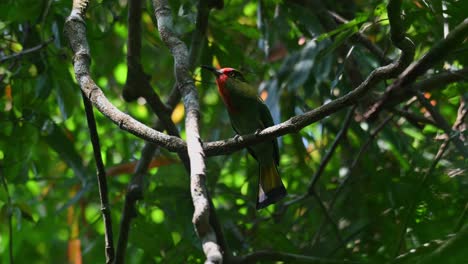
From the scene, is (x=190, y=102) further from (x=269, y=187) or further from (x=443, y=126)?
(x=443, y=126)

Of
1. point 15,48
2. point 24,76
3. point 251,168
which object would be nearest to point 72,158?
point 24,76

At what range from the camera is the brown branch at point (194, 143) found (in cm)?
186

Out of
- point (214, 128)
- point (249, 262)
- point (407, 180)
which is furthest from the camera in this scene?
point (214, 128)

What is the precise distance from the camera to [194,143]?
2.35 meters

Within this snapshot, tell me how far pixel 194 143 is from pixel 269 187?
1950 millimetres

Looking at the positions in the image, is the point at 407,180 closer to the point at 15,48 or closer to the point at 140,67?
the point at 140,67

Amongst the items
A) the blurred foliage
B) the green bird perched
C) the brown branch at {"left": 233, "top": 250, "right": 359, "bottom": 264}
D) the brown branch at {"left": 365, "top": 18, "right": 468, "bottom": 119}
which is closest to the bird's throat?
the green bird perched

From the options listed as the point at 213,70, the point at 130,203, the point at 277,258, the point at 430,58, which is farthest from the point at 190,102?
the point at 213,70

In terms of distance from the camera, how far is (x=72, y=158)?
4.41 meters

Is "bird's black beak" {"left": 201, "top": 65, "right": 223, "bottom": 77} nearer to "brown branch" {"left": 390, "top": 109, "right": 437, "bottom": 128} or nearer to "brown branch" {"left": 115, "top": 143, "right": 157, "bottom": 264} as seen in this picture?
"brown branch" {"left": 115, "top": 143, "right": 157, "bottom": 264}

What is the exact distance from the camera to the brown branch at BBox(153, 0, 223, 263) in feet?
6.10

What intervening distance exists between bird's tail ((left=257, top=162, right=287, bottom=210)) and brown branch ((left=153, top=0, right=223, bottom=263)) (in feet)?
4.16

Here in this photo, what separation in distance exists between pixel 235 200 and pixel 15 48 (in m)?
1.82

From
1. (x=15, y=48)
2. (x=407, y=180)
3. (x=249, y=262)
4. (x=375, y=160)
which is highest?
(x=15, y=48)
